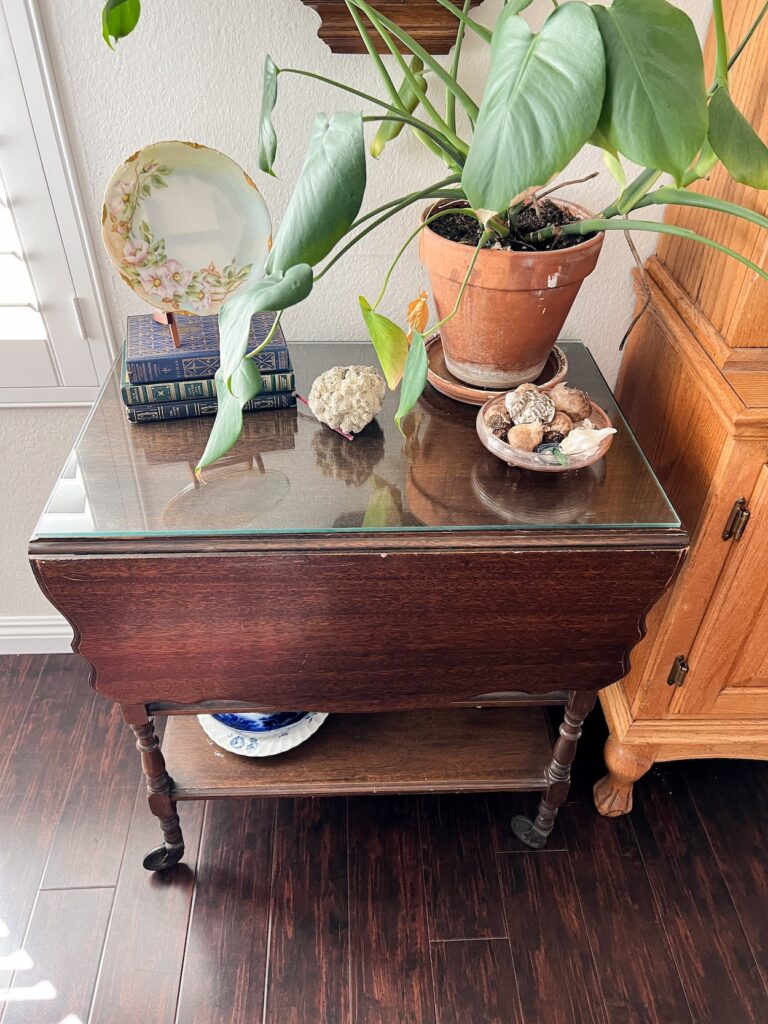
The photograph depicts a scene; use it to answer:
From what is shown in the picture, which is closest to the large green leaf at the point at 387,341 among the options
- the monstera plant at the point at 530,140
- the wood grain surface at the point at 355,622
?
the monstera plant at the point at 530,140

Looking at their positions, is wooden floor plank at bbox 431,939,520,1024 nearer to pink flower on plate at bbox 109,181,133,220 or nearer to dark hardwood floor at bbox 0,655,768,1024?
dark hardwood floor at bbox 0,655,768,1024

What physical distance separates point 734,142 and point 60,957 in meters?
1.39

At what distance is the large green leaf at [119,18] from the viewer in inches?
31.3

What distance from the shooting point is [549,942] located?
3.91 ft

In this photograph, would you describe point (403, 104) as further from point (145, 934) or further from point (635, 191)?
point (145, 934)

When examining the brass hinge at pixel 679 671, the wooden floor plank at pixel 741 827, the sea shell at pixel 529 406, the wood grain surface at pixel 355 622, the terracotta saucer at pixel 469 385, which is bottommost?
the wooden floor plank at pixel 741 827

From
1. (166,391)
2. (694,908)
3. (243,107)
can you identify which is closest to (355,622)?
(166,391)

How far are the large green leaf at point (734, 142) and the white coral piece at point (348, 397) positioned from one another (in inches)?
Result: 18.4

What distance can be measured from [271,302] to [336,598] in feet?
1.18

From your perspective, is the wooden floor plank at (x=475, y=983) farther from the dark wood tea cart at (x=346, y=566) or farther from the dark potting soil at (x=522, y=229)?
the dark potting soil at (x=522, y=229)

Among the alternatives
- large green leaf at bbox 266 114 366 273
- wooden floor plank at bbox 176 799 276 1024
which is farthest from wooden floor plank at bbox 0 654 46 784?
large green leaf at bbox 266 114 366 273

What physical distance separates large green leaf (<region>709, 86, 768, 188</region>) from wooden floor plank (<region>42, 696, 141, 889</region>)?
1.31 metres

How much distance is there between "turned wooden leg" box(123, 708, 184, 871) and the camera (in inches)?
41.6

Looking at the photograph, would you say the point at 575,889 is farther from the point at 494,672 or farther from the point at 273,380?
the point at 273,380
